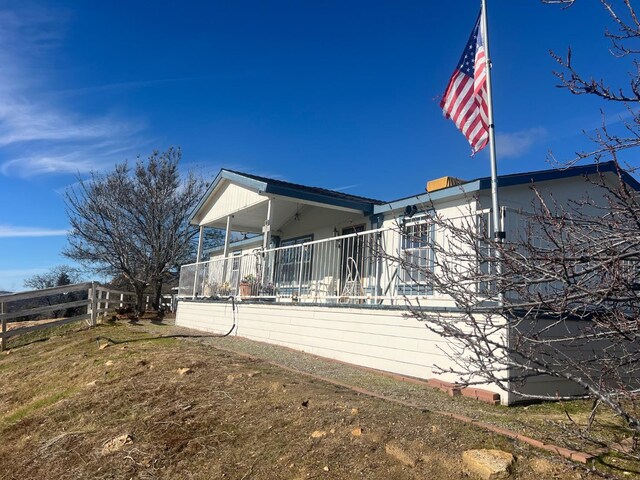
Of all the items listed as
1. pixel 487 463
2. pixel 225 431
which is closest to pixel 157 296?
pixel 225 431

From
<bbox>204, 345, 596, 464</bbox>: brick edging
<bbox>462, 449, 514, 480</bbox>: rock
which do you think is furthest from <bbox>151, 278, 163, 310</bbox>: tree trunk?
<bbox>462, 449, 514, 480</bbox>: rock

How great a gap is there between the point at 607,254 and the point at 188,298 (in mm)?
12992

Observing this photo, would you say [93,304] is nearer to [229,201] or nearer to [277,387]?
[229,201]

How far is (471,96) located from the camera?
268 inches

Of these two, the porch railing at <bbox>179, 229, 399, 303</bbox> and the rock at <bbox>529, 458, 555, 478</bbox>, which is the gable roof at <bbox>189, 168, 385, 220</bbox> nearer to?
the porch railing at <bbox>179, 229, 399, 303</bbox>

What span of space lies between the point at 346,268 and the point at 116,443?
228 inches

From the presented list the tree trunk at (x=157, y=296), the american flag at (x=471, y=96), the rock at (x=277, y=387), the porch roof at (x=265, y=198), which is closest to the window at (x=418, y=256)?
the american flag at (x=471, y=96)

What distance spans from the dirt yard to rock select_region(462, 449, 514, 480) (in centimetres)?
8

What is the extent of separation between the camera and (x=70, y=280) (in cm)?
3078

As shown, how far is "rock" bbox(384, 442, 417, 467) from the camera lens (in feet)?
11.0

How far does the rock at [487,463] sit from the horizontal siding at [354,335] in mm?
1529

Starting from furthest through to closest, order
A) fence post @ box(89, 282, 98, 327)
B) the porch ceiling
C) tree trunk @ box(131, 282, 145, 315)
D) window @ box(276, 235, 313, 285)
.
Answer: tree trunk @ box(131, 282, 145, 315) < fence post @ box(89, 282, 98, 327) < the porch ceiling < window @ box(276, 235, 313, 285)

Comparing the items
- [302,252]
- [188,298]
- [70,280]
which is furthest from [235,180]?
[70,280]

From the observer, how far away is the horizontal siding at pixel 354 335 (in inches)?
243
